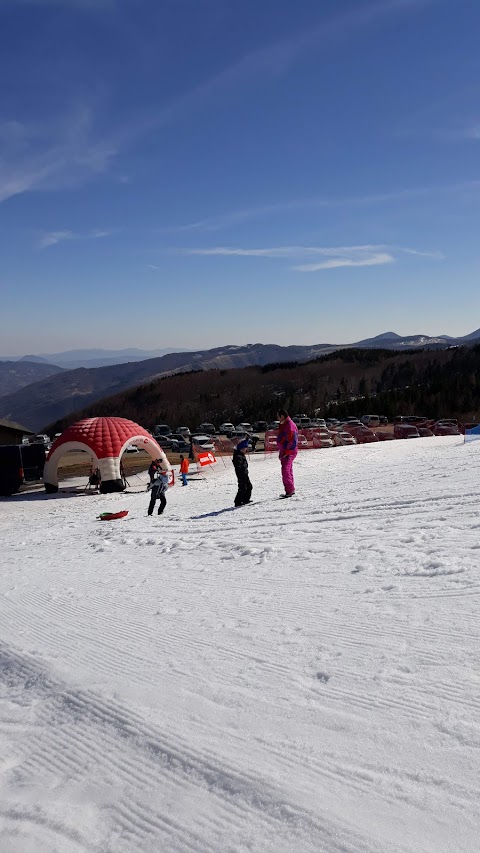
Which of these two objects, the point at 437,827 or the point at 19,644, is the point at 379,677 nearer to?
the point at 437,827

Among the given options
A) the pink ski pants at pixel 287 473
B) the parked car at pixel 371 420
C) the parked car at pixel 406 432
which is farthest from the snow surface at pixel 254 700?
the parked car at pixel 371 420

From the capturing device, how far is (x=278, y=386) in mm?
123062

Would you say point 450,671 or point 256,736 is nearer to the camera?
point 256,736

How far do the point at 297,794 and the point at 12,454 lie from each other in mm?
26638

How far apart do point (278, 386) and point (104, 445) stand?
9985cm

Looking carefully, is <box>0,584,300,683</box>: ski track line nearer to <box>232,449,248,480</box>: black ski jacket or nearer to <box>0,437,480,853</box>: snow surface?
<box>0,437,480,853</box>: snow surface

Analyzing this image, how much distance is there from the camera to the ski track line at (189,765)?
A: 2664 millimetres

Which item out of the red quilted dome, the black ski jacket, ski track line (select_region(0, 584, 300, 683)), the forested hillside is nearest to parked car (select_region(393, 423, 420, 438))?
the red quilted dome

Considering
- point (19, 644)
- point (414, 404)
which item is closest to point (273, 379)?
point (414, 404)

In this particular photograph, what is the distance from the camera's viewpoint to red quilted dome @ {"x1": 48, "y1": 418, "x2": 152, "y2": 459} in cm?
2466

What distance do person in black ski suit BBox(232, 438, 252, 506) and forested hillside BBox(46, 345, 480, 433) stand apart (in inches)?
2752

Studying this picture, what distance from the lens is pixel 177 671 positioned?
441 centimetres

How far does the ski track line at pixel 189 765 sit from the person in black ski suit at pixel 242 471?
9.92m

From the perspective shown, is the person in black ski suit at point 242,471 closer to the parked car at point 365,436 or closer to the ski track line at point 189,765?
the ski track line at point 189,765
